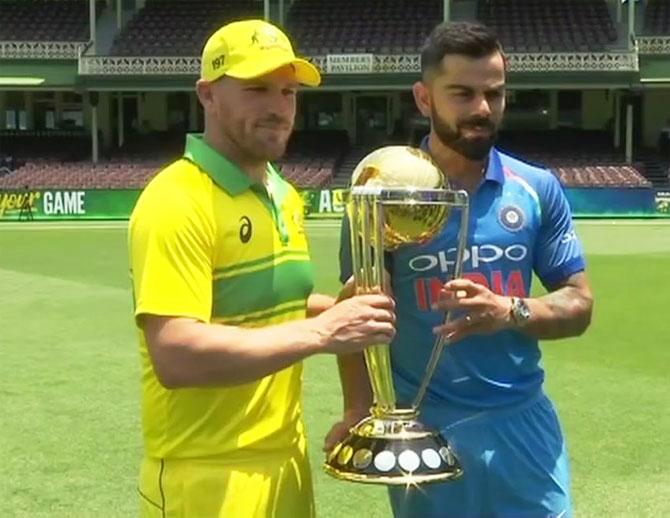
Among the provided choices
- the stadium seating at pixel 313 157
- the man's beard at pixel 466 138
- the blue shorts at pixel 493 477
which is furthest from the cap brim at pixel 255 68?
the stadium seating at pixel 313 157

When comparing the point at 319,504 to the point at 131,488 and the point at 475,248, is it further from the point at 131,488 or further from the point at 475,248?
the point at 475,248

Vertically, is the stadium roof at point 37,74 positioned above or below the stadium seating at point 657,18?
below

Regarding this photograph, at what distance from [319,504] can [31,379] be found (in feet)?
15.0

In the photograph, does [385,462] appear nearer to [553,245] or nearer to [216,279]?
[216,279]

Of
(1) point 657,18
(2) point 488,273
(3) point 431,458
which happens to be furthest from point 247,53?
(1) point 657,18

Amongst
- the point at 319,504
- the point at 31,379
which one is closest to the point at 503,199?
the point at 319,504

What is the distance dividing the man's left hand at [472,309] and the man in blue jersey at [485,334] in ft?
0.69

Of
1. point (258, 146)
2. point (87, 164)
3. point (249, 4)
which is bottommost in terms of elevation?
point (87, 164)

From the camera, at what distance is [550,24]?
45625 mm

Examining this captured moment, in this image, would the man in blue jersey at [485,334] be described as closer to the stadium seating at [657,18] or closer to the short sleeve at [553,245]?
the short sleeve at [553,245]

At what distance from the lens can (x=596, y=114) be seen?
46.1 meters

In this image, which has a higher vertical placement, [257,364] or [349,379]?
[257,364]

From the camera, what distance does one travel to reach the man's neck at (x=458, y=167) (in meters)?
3.50

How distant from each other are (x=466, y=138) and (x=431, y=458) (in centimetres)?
94
